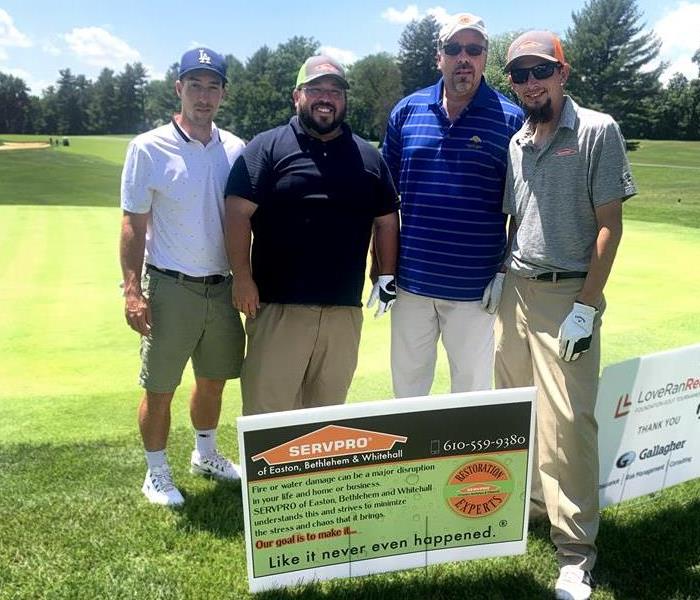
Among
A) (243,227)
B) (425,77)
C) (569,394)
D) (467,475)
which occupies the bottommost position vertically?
(467,475)

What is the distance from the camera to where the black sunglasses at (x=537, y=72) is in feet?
8.76

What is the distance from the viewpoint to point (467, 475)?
2.46 meters

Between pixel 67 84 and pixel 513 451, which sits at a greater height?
pixel 67 84

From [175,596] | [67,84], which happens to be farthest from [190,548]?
[67,84]

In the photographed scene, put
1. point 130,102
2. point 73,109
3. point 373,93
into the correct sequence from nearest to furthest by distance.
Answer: point 373,93 → point 73,109 → point 130,102

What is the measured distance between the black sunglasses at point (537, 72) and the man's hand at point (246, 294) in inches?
54.3

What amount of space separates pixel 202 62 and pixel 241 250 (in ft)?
2.93

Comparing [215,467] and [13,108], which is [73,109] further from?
[215,467]

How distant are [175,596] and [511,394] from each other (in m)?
1.38

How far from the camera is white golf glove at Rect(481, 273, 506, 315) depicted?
10.3ft

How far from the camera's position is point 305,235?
300 centimetres

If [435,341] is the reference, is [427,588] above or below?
below

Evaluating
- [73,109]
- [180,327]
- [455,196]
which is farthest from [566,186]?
[73,109]

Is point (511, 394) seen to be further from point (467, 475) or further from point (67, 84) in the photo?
point (67, 84)
